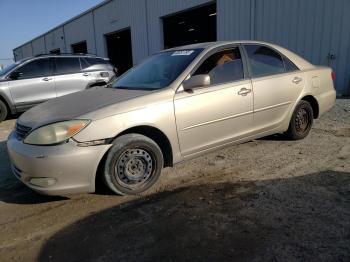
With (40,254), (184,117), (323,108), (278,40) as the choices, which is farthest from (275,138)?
(278,40)

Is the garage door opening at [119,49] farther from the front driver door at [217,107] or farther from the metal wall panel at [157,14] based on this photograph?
the front driver door at [217,107]

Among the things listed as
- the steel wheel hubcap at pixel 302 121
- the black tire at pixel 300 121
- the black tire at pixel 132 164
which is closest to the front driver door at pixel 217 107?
the black tire at pixel 132 164

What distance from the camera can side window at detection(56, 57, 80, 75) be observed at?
9.66 metres

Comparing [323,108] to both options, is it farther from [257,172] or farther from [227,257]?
[227,257]

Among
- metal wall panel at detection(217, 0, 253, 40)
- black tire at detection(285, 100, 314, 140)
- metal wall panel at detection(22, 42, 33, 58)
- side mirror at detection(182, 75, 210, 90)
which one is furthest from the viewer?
metal wall panel at detection(22, 42, 33, 58)

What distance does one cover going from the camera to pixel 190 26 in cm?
1984

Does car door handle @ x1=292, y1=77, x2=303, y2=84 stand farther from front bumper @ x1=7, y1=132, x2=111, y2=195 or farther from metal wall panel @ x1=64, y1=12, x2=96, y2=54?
metal wall panel @ x1=64, y1=12, x2=96, y2=54

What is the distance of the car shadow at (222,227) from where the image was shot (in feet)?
8.39

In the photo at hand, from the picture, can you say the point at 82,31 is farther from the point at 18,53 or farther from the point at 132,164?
the point at 18,53

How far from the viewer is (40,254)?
2676 mm

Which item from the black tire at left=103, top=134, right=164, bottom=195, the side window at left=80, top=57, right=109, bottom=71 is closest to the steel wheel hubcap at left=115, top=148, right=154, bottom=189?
the black tire at left=103, top=134, right=164, bottom=195

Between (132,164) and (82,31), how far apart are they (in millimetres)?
24150

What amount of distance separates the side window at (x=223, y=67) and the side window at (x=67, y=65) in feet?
21.4

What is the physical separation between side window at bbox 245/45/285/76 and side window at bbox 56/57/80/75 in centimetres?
651
